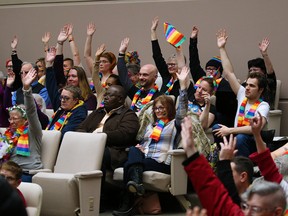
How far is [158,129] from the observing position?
684 cm

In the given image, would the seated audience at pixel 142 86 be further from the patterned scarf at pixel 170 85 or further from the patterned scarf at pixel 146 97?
the patterned scarf at pixel 170 85

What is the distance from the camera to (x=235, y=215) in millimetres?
3461

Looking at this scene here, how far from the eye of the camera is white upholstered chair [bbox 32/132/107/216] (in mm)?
6305

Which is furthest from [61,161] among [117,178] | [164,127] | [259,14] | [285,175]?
[259,14]

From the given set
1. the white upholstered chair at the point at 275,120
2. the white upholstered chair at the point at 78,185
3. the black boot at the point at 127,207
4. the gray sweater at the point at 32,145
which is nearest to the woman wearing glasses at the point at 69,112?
the gray sweater at the point at 32,145

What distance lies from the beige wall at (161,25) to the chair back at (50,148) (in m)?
2.89

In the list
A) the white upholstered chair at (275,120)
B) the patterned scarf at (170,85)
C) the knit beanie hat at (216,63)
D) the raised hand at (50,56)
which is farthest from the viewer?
the raised hand at (50,56)

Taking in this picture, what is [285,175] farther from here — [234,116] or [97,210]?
[234,116]

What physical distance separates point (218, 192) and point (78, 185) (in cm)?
A: 304

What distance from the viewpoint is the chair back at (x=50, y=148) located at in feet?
22.7

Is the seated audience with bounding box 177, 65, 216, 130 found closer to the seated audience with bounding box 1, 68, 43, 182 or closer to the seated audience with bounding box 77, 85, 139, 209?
the seated audience with bounding box 77, 85, 139, 209

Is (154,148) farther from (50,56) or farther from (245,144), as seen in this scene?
(50,56)

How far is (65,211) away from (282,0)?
403cm

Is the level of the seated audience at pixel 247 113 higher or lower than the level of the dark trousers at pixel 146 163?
higher
